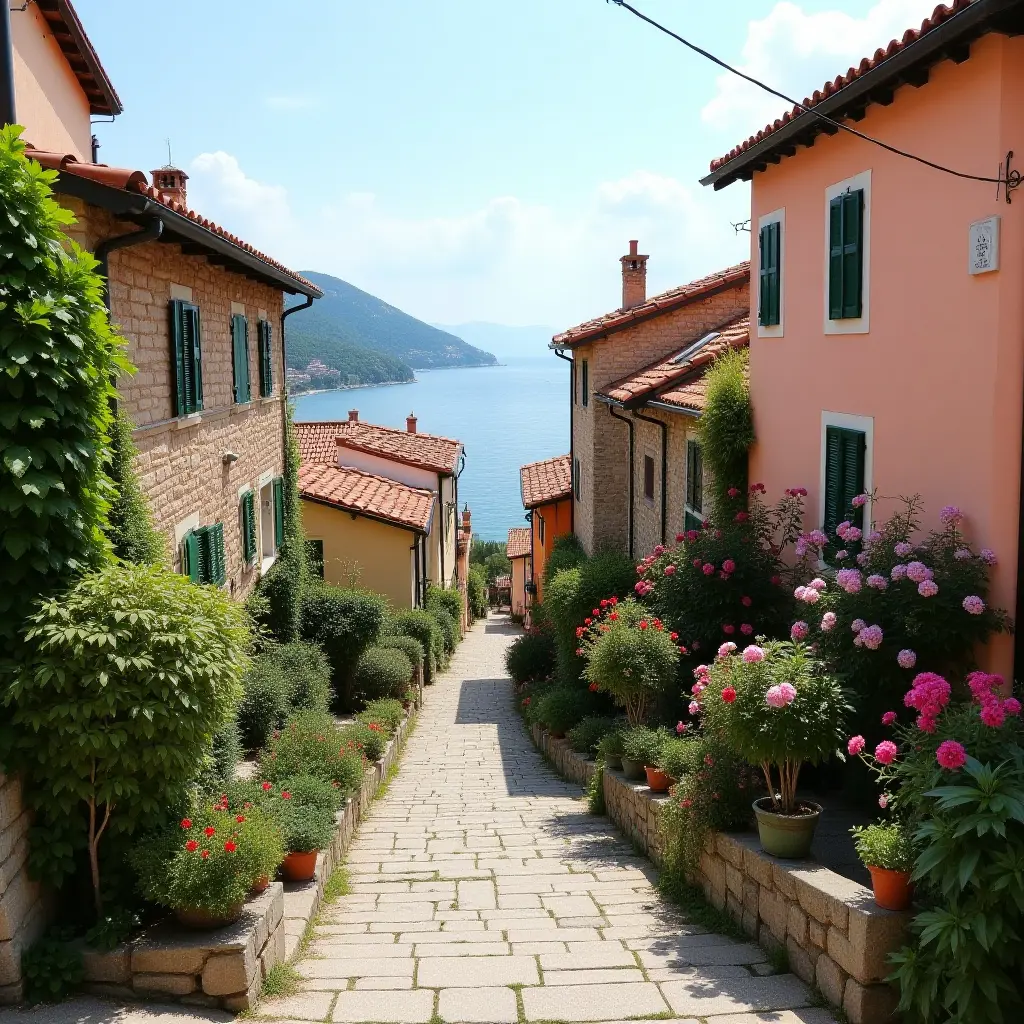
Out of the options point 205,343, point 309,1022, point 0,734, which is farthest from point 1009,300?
point 205,343

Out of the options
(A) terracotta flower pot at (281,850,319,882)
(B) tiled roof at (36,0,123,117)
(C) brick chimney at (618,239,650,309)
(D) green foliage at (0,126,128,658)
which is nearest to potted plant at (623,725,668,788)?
(A) terracotta flower pot at (281,850,319,882)

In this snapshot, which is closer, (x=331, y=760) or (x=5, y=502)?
(x=5, y=502)

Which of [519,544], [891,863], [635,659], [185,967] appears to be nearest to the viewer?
[891,863]

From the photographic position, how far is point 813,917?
6.40 meters

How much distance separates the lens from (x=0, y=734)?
5.82m

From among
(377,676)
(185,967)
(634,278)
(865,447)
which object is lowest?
(377,676)

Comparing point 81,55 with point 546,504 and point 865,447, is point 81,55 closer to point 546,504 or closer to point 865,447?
point 865,447

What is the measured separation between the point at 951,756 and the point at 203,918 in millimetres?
4365

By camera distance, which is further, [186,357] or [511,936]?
[186,357]

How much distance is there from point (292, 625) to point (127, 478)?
8.79 meters

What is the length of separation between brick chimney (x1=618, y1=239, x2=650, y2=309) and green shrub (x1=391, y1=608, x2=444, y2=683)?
8916 millimetres

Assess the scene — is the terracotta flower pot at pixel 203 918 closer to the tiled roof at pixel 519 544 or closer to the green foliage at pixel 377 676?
the green foliage at pixel 377 676

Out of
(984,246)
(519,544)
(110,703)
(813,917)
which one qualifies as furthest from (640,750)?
(519,544)

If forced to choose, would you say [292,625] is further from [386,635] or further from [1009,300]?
[1009,300]
